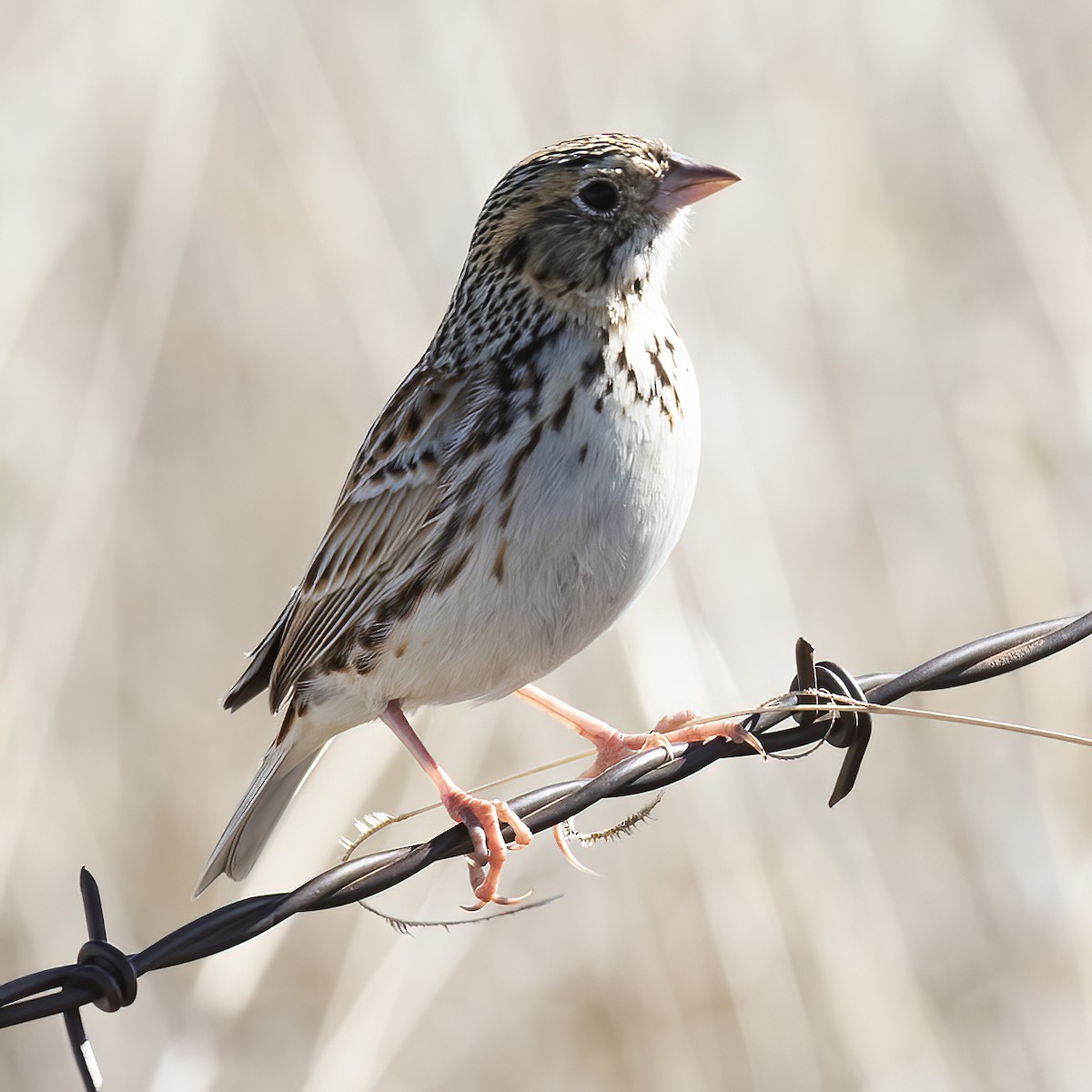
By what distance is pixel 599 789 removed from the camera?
240 cm

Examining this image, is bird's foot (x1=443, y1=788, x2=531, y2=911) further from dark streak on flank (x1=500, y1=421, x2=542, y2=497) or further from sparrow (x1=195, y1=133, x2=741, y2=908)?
dark streak on flank (x1=500, y1=421, x2=542, y2=497)

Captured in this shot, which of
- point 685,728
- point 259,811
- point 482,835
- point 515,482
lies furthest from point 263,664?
point 685,728

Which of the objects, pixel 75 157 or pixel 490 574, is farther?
pixel 75 157

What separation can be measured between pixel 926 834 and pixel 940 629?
31.5 inches

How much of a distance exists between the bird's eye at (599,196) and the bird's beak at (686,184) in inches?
3.5

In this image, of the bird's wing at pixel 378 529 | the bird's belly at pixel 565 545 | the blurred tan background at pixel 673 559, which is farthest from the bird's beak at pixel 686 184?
the blurred tan background at pixel 673 559

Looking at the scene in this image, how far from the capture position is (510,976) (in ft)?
18.4

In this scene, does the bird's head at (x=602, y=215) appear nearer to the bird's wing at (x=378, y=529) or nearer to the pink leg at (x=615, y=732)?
the bird's wing at (x=378, y=529)

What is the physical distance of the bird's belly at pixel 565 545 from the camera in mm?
2939

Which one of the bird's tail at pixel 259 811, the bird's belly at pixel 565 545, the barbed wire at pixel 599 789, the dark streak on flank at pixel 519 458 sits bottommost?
the barbed wire at pixel 599 789

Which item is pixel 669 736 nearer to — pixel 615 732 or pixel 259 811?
pixel 615 732

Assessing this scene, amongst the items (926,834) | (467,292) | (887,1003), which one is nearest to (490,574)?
(467,292)

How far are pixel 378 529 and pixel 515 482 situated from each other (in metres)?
0.44

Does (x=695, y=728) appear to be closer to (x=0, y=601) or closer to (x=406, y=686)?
(x=406, y=686)
